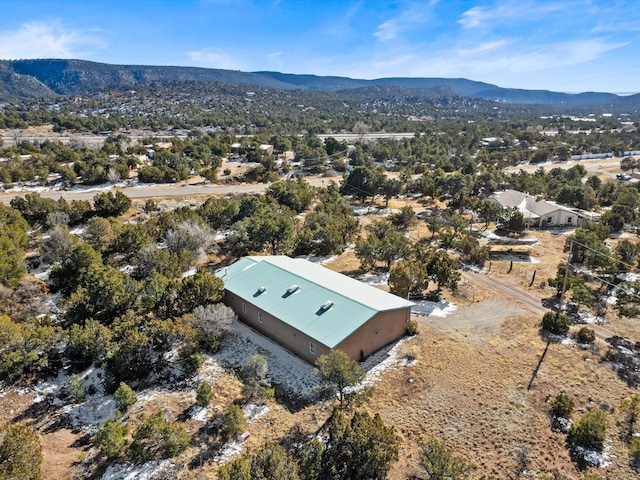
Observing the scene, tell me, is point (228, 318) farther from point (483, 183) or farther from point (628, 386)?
point (483, 183)

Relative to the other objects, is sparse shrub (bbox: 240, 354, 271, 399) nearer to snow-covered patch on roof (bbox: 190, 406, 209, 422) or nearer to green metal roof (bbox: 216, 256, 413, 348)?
snow-covered patch on roof (bbox: 190, 406, 209, 422)

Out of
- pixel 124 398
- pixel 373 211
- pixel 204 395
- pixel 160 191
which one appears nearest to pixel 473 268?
pixel 373 211

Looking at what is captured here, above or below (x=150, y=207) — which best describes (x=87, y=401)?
below

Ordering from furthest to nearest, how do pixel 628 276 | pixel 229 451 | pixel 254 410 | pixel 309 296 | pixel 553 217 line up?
pixel 553 217 < pixel 628 276 < pixel 309 296 < pixel 254 410 < pixel 229 451

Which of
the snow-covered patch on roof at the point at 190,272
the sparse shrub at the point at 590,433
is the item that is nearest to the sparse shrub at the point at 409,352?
the sparse shrub at the point at 590,433

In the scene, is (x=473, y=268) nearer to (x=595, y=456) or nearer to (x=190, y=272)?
(x=595, y=456)

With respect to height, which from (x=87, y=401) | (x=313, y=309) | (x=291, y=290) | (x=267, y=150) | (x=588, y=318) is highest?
(x=267, y=150)
